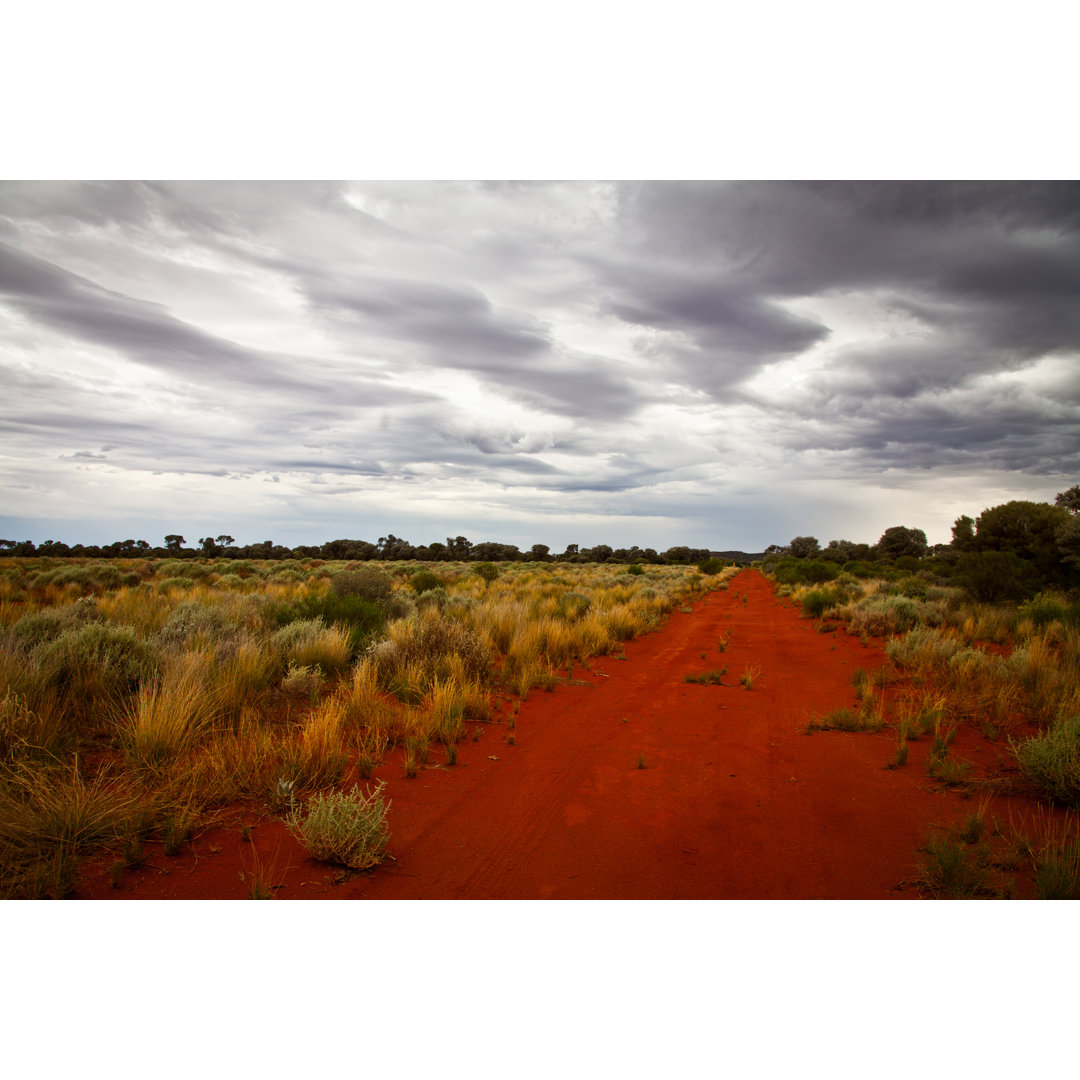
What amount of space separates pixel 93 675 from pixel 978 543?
73.2 ft

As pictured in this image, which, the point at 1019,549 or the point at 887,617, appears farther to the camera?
the point at 1019,549

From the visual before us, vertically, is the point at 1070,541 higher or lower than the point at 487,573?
higher

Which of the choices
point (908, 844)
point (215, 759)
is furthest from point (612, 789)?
point (215, 759)

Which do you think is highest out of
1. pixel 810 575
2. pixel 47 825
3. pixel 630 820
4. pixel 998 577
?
pixel 998 577

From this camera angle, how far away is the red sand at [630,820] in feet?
11.6

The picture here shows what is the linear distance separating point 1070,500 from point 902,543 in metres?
36.9

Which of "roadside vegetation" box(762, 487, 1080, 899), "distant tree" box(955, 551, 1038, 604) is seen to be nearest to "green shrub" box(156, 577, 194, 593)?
"roadside vegetation" box(762, 487, 1080, 899)

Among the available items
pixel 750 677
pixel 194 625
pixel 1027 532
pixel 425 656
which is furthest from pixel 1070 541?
pixel 194 625

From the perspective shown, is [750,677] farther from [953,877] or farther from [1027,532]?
[1027,532]

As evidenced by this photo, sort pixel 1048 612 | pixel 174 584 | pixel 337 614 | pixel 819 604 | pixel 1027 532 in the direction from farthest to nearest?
pixel 819 604
pixel 174 584
pixel 1027 532
pixel 1048 612
pixel 337 614

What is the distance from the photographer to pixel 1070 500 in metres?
15.9

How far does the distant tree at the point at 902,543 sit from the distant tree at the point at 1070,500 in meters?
34.5

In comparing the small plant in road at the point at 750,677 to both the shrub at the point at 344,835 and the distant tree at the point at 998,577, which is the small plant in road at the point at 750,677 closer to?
the shrub at the point at 344,835

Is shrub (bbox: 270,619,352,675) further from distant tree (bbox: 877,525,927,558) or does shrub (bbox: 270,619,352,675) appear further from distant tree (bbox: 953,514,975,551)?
distant tree (bbox: 877,525,927,558)
